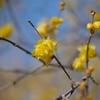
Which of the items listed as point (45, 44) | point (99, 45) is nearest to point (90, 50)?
point (45, 44)

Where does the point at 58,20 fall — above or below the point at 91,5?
below

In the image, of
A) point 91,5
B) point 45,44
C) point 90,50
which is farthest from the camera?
point 91,5

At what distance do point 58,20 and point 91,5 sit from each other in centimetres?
149

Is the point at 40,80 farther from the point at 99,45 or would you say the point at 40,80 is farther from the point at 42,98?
the point at 99,45

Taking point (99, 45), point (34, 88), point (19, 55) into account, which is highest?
point (19, 55)

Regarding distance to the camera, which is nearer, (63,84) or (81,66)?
(81,66)

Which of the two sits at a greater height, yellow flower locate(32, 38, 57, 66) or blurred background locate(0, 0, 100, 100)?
blurred background locate(0, 0, 100, 100)

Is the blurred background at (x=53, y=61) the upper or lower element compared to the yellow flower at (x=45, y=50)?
upper

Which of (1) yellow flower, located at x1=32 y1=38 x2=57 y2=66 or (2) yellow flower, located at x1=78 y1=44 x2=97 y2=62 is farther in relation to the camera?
(2) yellow flower, located at x1=78 y1=44 x2=97 y2=62

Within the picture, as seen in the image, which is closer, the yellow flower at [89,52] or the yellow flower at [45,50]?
the yellow flower at [45,50]

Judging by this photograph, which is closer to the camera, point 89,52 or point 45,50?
point 45,50

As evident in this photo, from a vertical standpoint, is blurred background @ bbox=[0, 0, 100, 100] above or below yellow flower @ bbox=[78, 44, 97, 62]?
above

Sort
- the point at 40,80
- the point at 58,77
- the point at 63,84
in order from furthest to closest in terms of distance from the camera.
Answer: the point at 40,80 < the point at 58,77 < the point at 63,84

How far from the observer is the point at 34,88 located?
4.00 metres
